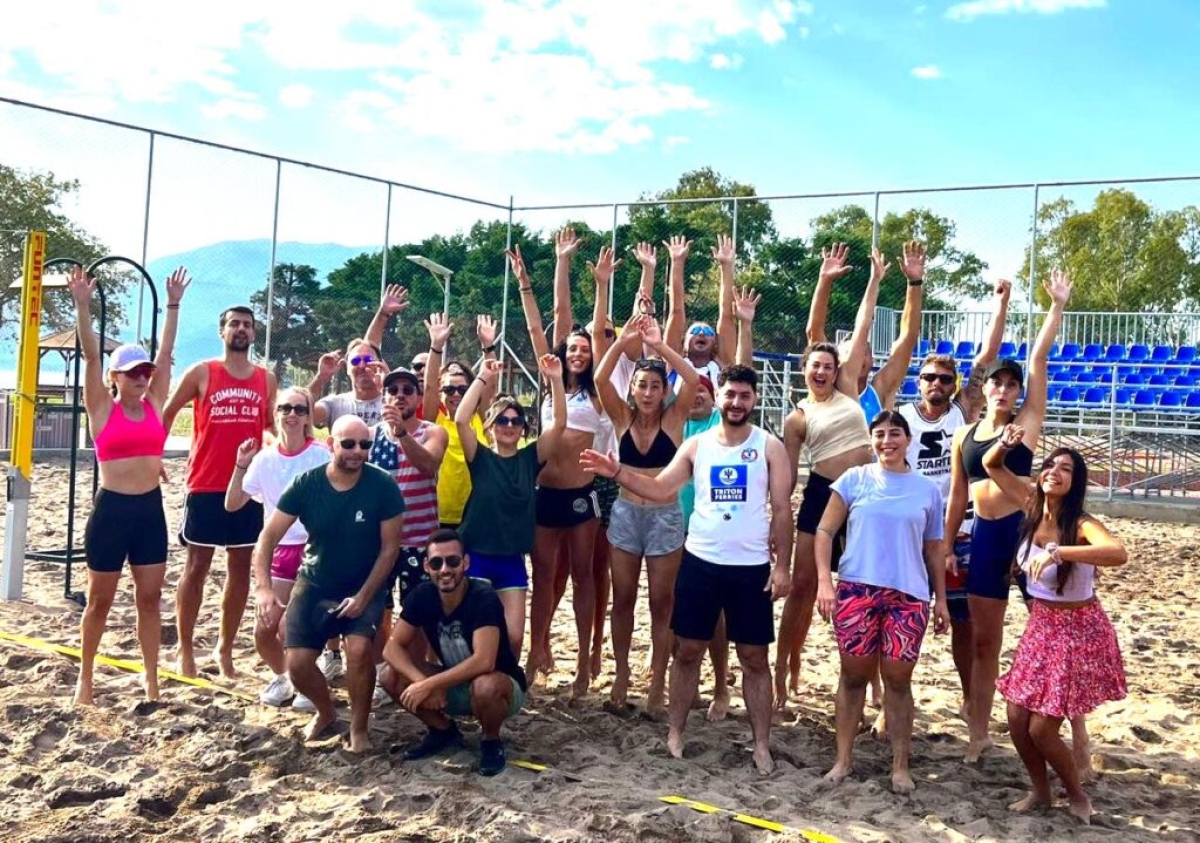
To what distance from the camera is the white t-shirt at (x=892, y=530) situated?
14.6 feet

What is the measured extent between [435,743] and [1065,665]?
2508mm

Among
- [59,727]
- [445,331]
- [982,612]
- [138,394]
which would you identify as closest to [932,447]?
[982,612]

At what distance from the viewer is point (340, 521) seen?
4895mm

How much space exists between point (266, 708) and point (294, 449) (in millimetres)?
1229

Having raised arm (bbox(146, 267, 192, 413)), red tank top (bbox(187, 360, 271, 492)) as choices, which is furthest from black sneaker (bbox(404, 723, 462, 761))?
raised arm (bbox(146, 267, 192, 413))

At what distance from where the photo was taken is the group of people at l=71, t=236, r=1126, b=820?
4461 mm

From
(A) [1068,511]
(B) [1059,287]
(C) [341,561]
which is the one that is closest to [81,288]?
(C) [341,561]

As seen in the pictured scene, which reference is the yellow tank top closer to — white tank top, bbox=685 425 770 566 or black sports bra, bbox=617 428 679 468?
black sports bra, bbox=617 428 679 468

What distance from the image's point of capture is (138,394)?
5.18 meters

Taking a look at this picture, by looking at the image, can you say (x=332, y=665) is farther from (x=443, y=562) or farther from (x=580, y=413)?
(x=580, y=413)

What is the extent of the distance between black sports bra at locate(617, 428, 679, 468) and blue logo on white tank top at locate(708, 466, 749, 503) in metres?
0.55

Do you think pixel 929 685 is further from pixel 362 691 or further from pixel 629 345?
pixel 362 691

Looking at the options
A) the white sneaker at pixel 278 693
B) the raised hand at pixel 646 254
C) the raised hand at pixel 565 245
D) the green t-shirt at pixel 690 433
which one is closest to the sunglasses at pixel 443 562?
the white sneaker at pixel 278 693

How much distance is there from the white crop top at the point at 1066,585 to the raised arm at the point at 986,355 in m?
1.28
